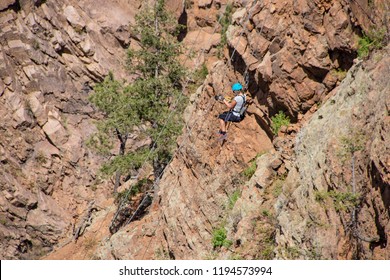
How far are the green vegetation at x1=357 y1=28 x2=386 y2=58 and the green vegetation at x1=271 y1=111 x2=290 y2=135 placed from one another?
3.16 m

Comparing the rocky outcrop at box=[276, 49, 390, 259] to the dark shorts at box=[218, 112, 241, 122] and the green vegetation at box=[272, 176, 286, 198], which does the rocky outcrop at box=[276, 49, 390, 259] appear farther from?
the dark shorts at box=[218, 112, 241, 122]

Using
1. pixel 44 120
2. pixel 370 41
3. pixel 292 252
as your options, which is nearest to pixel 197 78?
pixel 44 120

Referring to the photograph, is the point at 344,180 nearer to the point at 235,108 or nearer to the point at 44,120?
the point at 235,108

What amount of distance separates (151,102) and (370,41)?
564 inches

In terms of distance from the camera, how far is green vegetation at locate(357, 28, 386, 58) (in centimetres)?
1361

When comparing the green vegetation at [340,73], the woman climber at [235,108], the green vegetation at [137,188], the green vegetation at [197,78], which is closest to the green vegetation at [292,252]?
the woman climber at [235,108]

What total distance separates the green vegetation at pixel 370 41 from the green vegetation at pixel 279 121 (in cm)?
316

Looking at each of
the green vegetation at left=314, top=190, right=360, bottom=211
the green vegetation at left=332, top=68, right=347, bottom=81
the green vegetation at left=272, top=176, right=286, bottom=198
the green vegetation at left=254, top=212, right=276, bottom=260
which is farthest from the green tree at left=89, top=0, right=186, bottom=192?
the green vegetation at left=314, top=190, right=360, bottom=211

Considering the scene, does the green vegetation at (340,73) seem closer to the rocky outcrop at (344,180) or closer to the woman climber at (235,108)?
the rocky outcrop at (344,180)

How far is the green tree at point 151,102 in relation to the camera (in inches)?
1027

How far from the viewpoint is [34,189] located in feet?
108

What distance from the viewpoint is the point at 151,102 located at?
1066 inches

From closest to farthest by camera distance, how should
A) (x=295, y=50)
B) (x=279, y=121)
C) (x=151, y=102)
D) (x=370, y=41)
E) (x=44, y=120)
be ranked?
(x=370, y=41) < (x=295, y=50) < (x=279, y=121) < (x=151, y=102) < (x=44, y=120)

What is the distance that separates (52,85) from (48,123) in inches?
102
